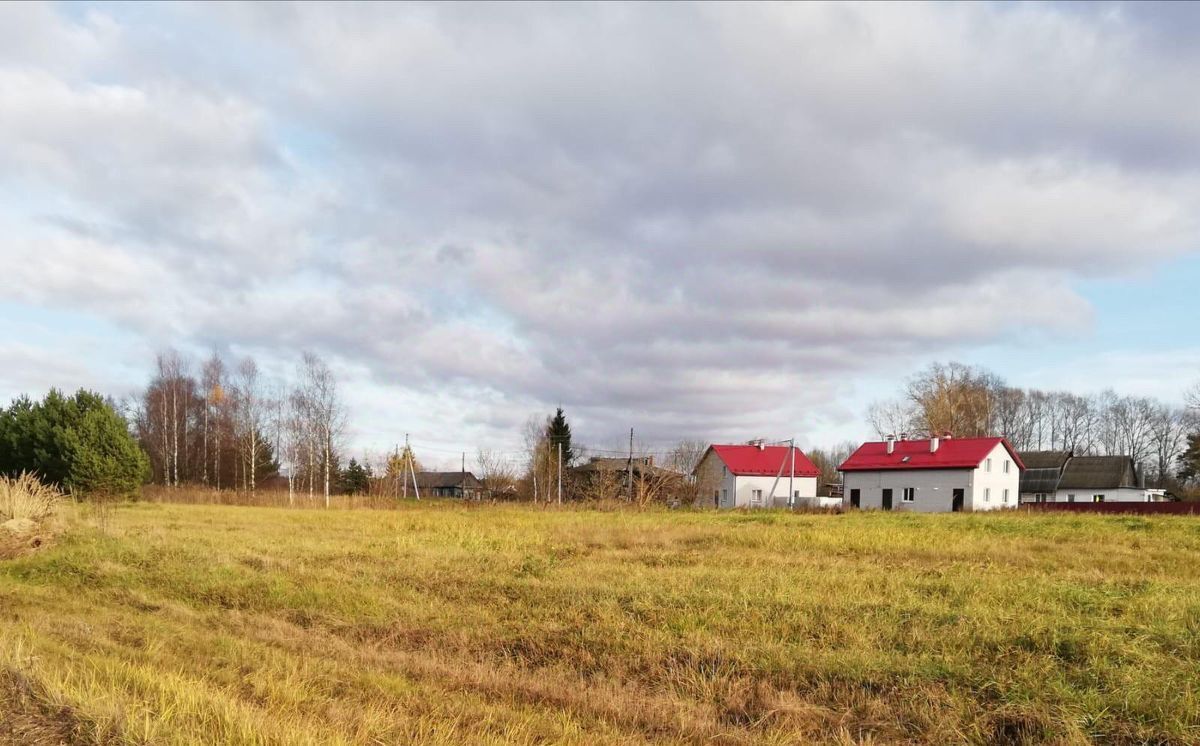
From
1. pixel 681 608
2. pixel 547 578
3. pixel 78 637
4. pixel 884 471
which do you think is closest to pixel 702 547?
pixel 547 578

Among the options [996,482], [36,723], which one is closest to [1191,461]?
[996,482]

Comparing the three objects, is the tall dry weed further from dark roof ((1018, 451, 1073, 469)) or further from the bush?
dark roof ((1018, 451, 1073, 469))

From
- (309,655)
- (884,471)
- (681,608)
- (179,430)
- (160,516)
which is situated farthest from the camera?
(179,430)

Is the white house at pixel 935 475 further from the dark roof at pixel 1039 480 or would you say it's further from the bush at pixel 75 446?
the bush at pixel 75 446

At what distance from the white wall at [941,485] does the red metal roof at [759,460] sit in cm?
528

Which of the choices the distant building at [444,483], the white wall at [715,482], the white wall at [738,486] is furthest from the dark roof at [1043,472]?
the distant building at [444,483]

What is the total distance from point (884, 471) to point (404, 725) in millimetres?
60018

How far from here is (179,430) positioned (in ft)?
226

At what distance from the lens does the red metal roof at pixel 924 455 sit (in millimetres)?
57719

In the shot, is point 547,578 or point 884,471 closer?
point 547,578

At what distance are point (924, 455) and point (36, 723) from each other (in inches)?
2427

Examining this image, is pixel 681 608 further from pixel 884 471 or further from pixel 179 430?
pixel 179 430

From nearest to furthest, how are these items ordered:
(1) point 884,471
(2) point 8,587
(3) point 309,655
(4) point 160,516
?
(3) point 309,655, (2) point 8,587, (4) point 160,516, (1) point 884,471

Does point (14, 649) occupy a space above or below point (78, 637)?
above
